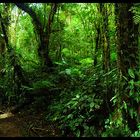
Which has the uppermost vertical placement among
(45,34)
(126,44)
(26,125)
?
(45,34)

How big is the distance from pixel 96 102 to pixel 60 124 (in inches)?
39.7

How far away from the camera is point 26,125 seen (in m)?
6.41

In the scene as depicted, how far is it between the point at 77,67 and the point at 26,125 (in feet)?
8.43

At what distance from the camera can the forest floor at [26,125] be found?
19.2 ft

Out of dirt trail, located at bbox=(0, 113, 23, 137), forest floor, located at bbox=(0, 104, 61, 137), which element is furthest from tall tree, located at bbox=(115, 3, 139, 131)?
dirt trail, located at bbox=(0, 113, 23, 137)

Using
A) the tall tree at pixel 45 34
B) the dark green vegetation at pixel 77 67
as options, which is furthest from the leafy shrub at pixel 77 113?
the tall tree at pixel 45 34

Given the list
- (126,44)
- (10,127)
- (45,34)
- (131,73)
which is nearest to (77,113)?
(10,127)

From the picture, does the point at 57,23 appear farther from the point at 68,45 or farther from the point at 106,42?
the point at 106,42

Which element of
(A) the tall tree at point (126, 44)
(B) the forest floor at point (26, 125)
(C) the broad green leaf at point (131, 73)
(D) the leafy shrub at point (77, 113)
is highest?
(A) the tall tree at point (126, 44)

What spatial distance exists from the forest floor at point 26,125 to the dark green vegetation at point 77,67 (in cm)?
19

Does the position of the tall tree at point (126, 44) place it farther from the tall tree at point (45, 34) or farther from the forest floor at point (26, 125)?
the tall tree at point (45, 34)

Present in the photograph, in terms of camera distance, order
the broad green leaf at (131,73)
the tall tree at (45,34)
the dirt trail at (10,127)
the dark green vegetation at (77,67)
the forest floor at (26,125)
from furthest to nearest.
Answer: the tall tree at (45,34) < the forest floor at (26,125) < the dirt trail at (10,127) < the dark green vegetation at (77,67) < the broad green leaf at (131,73)

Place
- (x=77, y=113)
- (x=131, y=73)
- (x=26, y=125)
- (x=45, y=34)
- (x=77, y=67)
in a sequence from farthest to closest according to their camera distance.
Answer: (x=45, y=34) < (x=77, y=67) < (x=26, y=125) < (x=77, y=113) < (x=131, y=73)

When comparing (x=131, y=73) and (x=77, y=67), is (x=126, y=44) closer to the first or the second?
(x=131, y=73)
